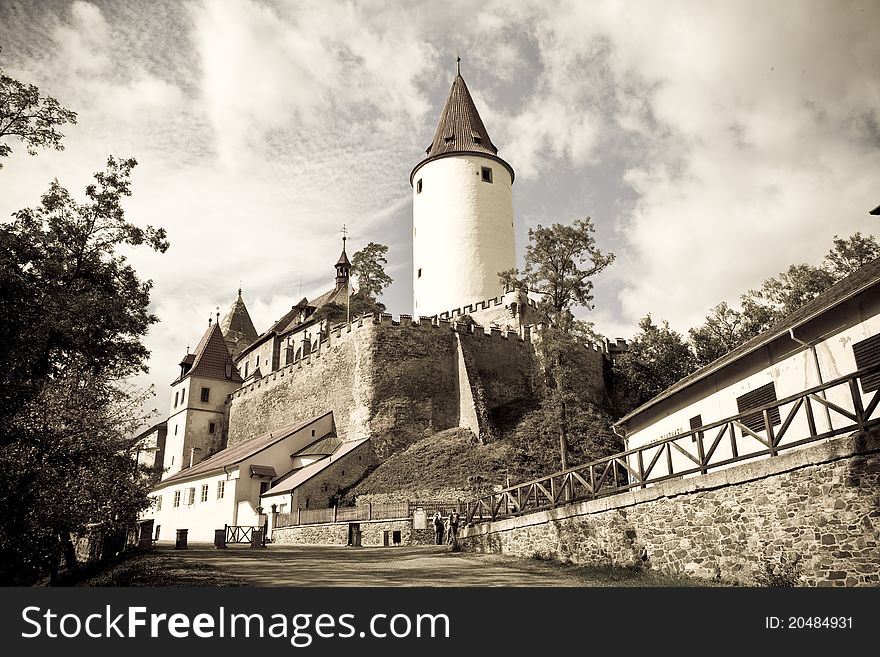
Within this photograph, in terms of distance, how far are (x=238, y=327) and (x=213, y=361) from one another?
16.2 meters

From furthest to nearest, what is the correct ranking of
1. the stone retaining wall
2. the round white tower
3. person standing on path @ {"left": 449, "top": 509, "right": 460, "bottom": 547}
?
1. the round white tower
2. the stone retaining wall
3. person standing on path @ {"left": 449, "top": 509, "right": 460, "bottom": 547}

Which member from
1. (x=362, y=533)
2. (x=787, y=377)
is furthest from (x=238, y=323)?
(x=787, y=377)

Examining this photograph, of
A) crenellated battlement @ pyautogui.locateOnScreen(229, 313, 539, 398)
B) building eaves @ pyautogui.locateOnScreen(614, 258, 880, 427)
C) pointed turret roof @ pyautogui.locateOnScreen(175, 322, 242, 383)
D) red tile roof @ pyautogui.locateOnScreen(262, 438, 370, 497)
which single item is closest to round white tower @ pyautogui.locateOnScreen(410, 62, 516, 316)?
crenellated battlement @ pyautogui.locateOnScreen(229, 313, 539, 398)

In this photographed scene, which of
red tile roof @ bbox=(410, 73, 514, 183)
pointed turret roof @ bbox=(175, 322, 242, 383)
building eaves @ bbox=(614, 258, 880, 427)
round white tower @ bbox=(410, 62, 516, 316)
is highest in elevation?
red tile roof @ bbox=(410, 73, 514, 183)

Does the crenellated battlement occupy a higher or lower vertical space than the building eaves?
higher

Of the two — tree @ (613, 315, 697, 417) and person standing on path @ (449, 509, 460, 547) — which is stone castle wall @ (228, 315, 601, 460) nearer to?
tree @ (613, 315, 697, 417)

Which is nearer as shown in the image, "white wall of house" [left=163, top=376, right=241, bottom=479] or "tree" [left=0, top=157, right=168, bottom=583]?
"tree" [left=0, top=157, right=168, bottom=583]

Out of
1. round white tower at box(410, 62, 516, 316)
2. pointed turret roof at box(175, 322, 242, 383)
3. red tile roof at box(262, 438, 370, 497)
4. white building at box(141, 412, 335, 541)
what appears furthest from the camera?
pointed turret roof at box(175, 322, 242, 383)

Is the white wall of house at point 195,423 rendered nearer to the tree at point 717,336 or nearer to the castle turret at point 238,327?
the castle turret at point 238,327

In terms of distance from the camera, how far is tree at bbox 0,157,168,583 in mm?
16422

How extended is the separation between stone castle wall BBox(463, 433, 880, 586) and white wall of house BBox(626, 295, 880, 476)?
3919 millimetres

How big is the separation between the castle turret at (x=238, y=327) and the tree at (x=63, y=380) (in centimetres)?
5104
